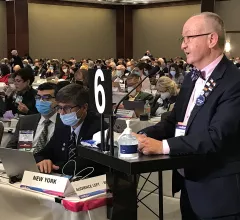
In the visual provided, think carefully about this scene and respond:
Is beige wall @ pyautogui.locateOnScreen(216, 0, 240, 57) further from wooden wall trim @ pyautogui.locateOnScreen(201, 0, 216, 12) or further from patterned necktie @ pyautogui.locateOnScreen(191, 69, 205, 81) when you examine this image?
patterned necktie @ pyautogui.locateOnScreen(191, 69, 205, 81)

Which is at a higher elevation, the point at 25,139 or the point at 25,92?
the point at 25,92

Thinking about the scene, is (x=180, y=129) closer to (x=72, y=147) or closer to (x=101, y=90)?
(x=101, y=90)

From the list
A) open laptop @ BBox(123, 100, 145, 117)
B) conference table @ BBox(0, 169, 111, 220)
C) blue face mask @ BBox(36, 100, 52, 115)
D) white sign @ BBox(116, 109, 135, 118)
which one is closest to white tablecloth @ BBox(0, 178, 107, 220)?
conference table @ BBox(0, 169, 111, 220)

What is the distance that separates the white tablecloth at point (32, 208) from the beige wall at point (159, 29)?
72.2ft

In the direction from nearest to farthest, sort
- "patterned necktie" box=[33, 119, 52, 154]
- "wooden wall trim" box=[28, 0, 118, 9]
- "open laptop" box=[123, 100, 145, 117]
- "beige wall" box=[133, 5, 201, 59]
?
"patterned necktie" box=[33, 119, 52, 154]
"open laptop" box=[123, 100, 145, 117]
"wooden wall trim" box=[28, 0, 118, 9]
"beige wall" box=[133, 5, 201, 59]

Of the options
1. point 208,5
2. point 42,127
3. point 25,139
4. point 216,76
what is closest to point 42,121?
point 42,127

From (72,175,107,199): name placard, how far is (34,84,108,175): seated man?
523 mm

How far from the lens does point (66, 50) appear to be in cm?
2472

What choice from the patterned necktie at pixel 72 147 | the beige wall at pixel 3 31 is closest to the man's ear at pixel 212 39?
the patterned necktie at pixel 72 147

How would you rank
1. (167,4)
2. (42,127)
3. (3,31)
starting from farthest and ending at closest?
(167,4) < (3,31) < (42,127)

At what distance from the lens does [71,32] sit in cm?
2472

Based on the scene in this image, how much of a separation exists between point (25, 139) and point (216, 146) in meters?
2.29

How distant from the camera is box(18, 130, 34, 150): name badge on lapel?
380 centimetres

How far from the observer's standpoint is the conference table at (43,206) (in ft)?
8.11
